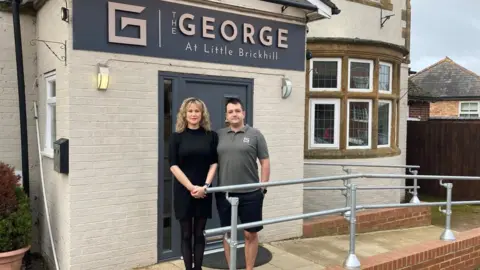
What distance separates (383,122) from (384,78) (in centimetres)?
92

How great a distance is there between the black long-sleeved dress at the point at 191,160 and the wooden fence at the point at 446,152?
376 inches

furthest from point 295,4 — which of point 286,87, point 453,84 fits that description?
point 453,84

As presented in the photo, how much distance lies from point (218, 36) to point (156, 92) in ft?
3.41

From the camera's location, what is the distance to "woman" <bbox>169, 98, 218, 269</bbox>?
3.99 meters

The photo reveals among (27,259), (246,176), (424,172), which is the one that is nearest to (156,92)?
(246,176)

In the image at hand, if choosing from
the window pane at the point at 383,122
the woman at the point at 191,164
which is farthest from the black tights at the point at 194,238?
the window pane at the point at 383,122

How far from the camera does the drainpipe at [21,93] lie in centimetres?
509

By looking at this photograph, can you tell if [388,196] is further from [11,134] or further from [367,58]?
[11,134]

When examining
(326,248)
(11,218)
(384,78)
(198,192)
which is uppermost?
(384,78)

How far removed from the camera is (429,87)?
71.1 feet

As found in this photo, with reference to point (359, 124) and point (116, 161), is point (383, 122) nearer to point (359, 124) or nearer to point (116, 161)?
point (359, 124)

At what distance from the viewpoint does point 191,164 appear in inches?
159

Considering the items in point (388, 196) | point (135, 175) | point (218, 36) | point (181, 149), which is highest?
point (218, 36)

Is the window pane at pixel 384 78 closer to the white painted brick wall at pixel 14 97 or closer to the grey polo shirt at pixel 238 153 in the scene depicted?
the grey polo shirt at pixel 238 153
